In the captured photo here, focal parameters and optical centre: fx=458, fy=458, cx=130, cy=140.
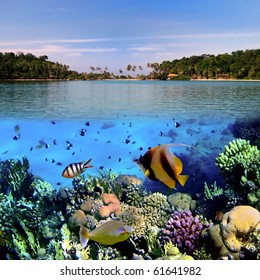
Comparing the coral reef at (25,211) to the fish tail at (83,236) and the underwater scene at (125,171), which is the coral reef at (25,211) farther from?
the fish tail at (83,236)

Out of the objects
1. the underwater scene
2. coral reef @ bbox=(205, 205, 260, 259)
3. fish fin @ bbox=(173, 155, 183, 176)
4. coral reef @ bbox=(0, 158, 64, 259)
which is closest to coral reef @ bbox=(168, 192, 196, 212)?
the underwater scene

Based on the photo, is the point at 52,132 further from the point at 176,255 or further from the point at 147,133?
the point at 176,255

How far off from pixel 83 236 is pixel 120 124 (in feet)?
2.46

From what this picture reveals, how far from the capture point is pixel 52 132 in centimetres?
300

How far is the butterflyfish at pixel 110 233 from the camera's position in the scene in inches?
107

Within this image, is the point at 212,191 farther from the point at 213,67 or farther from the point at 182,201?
the point at 213,67

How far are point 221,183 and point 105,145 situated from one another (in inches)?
31.1

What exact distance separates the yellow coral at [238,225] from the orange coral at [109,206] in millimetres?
660

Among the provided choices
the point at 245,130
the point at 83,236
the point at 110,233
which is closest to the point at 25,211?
the point at 83,236

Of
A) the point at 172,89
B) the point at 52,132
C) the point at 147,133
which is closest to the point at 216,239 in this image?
the point at 147,133

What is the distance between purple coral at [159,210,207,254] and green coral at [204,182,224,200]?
184 mm

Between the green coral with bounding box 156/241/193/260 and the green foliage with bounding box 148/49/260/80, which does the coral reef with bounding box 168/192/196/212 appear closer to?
the green coral with bounding box 156/241/193/260

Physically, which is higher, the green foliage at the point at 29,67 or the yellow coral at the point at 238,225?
the green foliage at the point at 29,67

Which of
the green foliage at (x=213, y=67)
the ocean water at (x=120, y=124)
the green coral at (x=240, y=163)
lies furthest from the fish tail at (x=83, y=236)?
the green foliage at (x=213, y=67)
